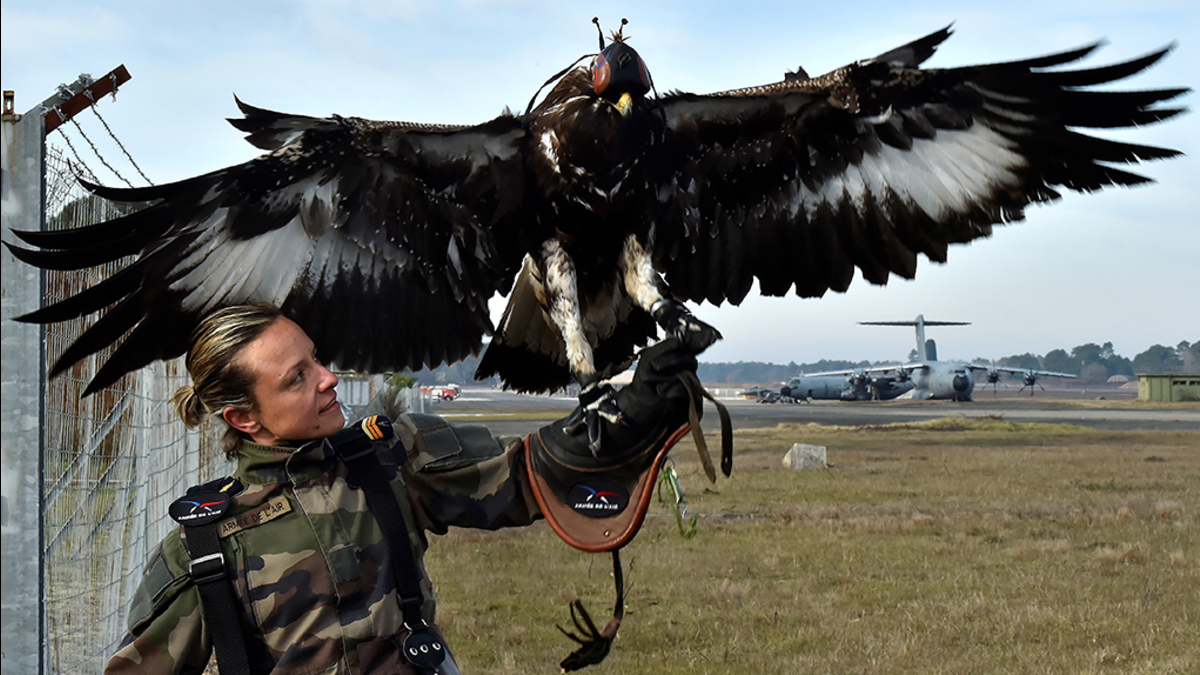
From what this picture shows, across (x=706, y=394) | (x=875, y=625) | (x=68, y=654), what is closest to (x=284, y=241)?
(x=706, y=394)

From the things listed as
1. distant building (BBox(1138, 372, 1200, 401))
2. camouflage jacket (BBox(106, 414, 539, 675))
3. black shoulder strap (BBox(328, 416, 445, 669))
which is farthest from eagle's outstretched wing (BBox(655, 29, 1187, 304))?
distant building (BBox(1138, 372, 1200, 401))

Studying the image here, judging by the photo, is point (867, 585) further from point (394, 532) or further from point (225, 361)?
point (225, 361)

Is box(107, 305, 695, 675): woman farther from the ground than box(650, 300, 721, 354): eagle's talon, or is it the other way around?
box(650, 300, 721, 354): eagle's talon

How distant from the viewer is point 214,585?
1997mm

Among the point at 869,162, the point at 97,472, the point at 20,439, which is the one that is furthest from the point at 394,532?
the point at 97,472

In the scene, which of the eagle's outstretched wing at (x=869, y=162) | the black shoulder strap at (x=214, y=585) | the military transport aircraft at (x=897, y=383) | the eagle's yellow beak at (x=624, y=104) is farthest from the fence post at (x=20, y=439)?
the military transport aircraft at (x=897, y=383)

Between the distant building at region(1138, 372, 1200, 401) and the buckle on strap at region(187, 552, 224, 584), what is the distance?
71.1 m

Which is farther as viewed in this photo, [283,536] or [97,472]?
[97,472]

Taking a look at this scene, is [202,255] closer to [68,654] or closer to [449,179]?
[449,179]

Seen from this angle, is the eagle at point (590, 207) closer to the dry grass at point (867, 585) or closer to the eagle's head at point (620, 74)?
the eagle's head at point (620, 74)

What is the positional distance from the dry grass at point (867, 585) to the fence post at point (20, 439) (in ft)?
11.1

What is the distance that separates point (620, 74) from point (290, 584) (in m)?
1.64

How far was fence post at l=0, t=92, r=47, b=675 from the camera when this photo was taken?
2.96m

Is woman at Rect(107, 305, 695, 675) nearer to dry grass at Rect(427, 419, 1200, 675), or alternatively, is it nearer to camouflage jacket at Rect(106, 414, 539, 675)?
camouflage jacket at Rect(106, 414, 539, 675)
